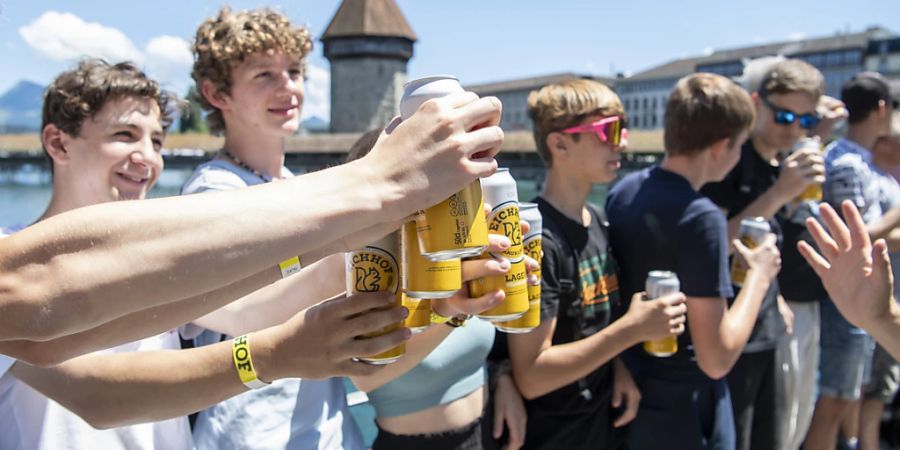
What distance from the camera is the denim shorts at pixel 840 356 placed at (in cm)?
309

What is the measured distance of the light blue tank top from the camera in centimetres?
170

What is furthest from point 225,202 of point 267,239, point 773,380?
point 773,380

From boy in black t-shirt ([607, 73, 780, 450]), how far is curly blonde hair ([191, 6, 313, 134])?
1.18 metres

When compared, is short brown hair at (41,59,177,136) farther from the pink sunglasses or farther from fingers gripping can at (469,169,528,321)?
the pink sunglasses

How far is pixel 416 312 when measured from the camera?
43.6 inches

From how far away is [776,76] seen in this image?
2951 millimetres

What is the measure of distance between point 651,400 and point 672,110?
1001 mm

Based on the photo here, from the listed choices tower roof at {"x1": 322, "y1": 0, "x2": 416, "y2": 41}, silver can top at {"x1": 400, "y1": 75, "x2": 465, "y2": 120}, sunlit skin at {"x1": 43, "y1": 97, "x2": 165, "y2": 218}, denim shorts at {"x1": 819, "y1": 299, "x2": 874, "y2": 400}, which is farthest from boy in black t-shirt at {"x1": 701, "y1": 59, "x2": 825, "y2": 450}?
tower roof at {"x1": 322, "y1": 0, "x2": 416, "y2": 41}

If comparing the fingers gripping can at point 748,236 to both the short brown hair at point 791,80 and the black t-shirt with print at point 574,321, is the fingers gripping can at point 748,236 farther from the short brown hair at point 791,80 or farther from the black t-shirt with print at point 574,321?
the short brown hair at point 791,80

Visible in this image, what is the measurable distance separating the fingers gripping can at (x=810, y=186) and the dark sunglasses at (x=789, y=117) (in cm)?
21

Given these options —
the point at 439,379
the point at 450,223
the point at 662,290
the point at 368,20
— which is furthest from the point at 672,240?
the point at 368,20

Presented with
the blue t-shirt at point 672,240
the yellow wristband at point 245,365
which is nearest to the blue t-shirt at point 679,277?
the blue t-shirt at point 672,240

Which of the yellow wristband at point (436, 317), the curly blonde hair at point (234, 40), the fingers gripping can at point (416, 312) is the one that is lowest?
the yellow wristband at point (436, 317)

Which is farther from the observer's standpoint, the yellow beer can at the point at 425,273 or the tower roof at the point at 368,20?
the tower roof at the point at 368,20
